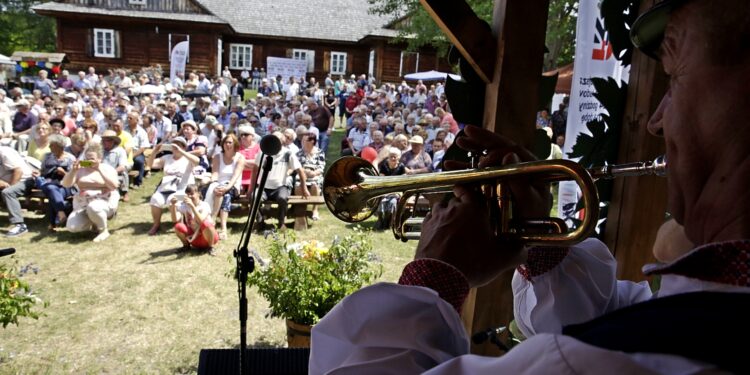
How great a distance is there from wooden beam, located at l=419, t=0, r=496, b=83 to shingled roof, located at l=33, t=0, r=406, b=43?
30.9m

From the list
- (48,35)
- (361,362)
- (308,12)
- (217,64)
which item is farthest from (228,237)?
(48,35)

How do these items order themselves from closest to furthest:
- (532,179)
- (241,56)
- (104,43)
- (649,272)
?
(649,272), (532,179), (104,43), (241,56)

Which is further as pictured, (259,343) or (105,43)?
(105,43)

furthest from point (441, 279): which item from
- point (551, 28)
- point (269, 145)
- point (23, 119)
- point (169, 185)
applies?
point (551, 28)

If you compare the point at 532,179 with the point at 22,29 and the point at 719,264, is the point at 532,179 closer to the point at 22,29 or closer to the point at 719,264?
the point at 719,264

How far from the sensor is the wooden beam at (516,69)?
6.26 feet

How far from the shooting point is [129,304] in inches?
211

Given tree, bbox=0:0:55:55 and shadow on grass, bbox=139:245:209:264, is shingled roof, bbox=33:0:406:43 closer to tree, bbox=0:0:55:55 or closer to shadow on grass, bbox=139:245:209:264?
tree, bbox=0:0:55:55

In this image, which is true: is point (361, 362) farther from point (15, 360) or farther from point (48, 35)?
point (48, 35)

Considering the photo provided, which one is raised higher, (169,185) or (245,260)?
(245,260)

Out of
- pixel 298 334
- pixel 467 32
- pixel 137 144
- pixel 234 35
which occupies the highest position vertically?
pixel 234 35

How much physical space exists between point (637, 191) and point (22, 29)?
59063mm

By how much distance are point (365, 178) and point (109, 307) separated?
177 inches

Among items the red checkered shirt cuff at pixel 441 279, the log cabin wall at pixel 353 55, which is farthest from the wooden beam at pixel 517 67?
the log cabin wall at pixel 353 55
